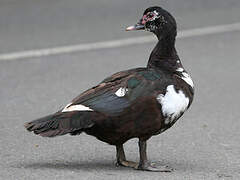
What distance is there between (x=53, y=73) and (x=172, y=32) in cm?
352

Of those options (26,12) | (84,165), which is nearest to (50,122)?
(84,165)

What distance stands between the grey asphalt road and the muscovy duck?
302 mm

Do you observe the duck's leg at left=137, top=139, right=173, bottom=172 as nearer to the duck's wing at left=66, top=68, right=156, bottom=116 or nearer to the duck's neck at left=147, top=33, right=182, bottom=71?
the duck's wing at left=66, top=68, right=156, bottom=116

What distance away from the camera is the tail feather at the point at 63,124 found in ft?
18.6

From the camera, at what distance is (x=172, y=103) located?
582 cm

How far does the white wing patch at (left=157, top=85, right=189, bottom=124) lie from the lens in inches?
228

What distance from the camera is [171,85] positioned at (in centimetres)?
589

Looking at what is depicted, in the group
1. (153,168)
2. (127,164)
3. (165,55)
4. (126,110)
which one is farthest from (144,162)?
(165,55)

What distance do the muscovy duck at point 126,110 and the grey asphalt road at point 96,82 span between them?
0.99ft

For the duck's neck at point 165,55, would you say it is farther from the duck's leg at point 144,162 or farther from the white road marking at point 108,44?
the white road marking at point 108,44

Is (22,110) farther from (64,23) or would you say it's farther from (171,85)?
(64,23)

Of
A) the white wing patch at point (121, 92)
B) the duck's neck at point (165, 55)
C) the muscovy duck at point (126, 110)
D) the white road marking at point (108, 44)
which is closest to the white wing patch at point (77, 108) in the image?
the muscovy duck at point (126, 110)

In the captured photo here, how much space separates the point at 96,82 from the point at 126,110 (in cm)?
347

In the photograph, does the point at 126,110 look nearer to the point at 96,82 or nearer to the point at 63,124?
the point at 63,124
